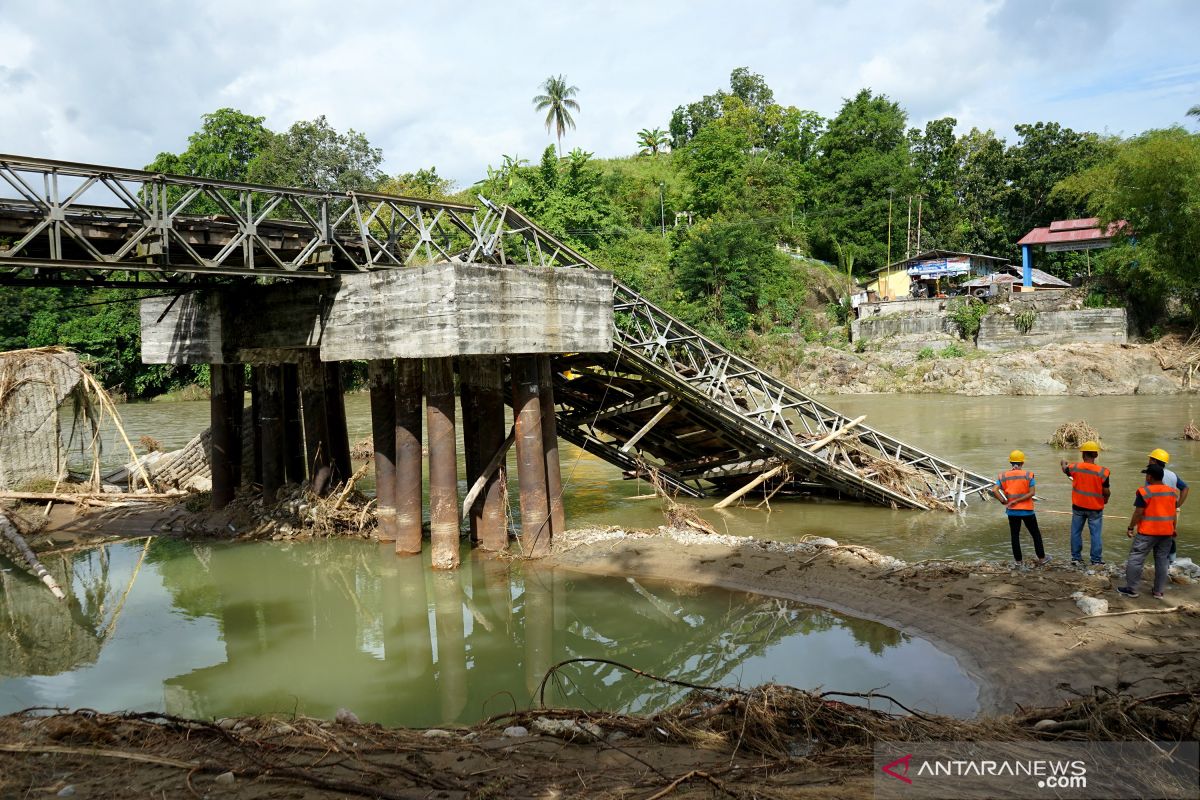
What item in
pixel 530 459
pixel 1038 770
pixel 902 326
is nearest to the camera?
pixel 1038 770

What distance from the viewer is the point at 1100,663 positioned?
30.9ft

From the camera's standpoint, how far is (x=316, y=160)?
53.9m

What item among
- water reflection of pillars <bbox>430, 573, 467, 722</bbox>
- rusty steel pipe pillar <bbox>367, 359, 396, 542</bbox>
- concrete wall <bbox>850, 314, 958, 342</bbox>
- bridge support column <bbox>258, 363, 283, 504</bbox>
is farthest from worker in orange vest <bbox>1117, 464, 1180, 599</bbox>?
concrete wall <bbox>850, 314, 958, 342</bbox>

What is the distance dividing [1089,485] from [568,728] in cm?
871

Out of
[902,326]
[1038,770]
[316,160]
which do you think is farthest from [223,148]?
[1038,770]

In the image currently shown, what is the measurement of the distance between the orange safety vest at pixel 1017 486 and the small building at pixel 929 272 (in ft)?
147

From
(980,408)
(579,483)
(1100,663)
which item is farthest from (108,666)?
(980,408)

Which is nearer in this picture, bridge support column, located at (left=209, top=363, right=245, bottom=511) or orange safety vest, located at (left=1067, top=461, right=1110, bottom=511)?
orange safety vest, located at (left=1067, top=461, right=1110, bottom=511)

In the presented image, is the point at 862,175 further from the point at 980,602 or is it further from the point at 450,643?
the point at 450,643

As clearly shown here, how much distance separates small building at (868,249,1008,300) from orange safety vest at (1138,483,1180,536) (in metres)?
47.2

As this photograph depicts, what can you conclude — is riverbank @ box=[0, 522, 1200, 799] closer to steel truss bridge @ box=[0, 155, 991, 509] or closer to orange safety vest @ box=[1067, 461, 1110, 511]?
orange safety vest @ box=[1067, 461, 1110, 511]

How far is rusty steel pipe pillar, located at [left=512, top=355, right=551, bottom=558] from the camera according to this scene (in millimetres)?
15266

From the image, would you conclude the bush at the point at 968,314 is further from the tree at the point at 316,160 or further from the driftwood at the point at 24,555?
the driftwood at the point at 24,555

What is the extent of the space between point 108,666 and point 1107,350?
45931 millimetres
